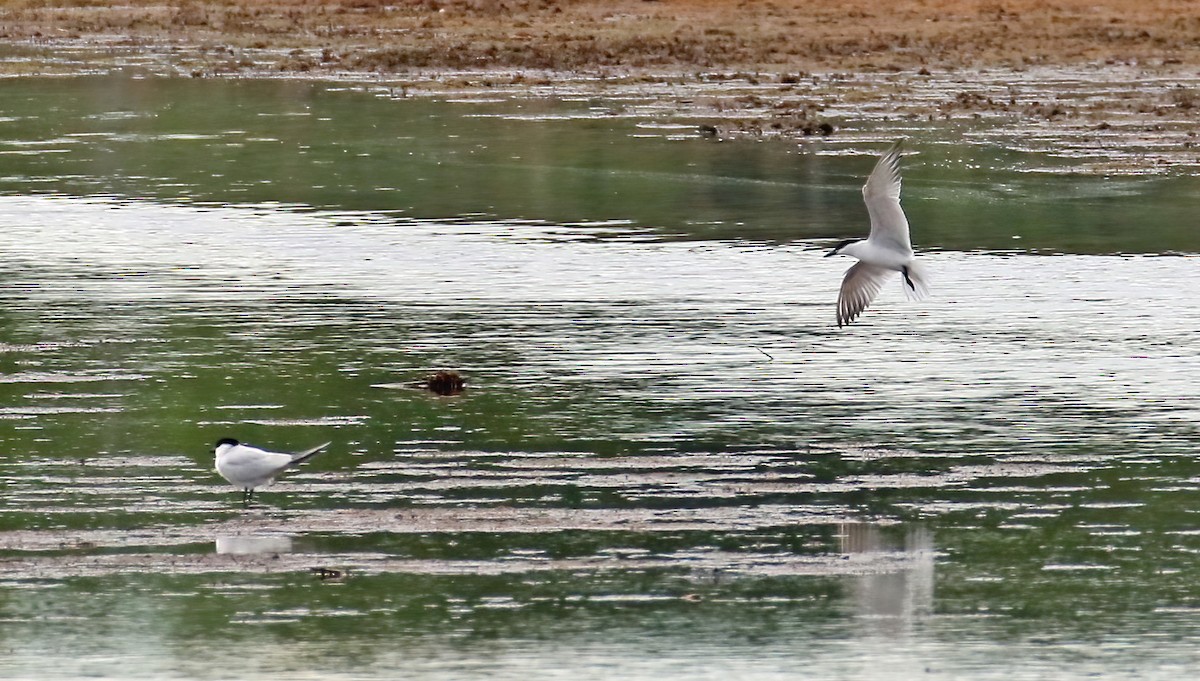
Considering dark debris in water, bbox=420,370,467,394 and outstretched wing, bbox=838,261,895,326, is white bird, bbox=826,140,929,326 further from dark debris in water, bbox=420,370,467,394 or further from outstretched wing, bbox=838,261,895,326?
dark debris in water, bbox=420,370,467,394

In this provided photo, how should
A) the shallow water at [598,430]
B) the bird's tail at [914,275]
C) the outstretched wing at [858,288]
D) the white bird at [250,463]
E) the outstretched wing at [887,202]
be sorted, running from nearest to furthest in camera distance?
the shallow water at [598,430] < the white bird at [250,463] < the outstretched wing at [887,202] < the bird's tail at [914,275] < the outstretched wing at [858,288]

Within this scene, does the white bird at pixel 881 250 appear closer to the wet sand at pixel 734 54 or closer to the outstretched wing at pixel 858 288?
the outstretched wing at pixel 858 288

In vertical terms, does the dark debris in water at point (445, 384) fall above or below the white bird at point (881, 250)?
below

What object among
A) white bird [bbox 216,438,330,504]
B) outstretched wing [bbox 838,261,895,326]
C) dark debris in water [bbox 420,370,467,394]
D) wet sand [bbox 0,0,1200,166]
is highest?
wet sand [bbox 0,0,1200,166]

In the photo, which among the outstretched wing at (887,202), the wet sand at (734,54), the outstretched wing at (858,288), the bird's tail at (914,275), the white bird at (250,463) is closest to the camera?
the white bird at (250,463)

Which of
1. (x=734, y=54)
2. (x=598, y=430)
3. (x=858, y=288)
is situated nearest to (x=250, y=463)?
(x=598, y=430)

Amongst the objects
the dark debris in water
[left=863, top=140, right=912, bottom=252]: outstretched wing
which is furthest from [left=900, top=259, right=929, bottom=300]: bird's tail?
the dark debris in water

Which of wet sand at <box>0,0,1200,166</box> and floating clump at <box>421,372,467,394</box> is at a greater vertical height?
wet sand at <box>0,0,1200,166</box>

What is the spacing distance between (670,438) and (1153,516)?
8.32 feet

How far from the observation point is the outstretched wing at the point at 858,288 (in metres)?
14.3

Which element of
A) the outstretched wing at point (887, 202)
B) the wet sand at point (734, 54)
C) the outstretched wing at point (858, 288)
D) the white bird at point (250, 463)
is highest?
the wet sand at point (734, 54)

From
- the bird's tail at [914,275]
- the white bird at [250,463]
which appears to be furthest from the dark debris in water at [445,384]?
the white bird at [250,463]

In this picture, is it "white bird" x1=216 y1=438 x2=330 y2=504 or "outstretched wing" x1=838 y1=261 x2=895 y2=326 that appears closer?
"white bird" x1=216 y1=438 x2=330 y2=504

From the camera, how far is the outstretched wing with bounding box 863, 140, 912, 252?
1329 centimetres
